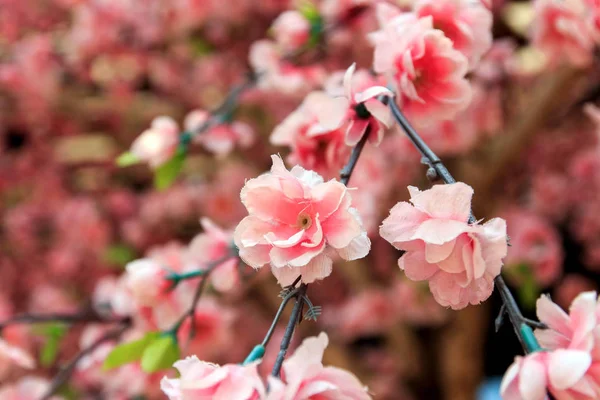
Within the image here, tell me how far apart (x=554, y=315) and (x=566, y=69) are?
1162 mm

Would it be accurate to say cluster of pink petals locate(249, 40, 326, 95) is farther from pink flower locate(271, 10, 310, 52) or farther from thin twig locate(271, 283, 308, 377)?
thin twig locate(271, 283, 308, 377)

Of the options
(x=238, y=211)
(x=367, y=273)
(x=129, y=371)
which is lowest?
(x=129, y=371)

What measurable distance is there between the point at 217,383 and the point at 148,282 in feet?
1.10

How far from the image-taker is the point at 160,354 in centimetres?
66

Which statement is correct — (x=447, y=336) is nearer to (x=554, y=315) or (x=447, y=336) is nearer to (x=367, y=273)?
(x=367, y=273)

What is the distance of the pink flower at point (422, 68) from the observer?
1.80 ft

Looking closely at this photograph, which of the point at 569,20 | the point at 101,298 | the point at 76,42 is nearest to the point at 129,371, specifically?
the point at 101,298

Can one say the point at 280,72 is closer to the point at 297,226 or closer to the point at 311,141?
the point at 311,141

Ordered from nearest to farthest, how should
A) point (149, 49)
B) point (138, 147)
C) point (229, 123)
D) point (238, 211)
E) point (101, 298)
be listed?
1. point (138, 147)
2. point (229, 123)
3. point (101, 298)
4. point (149, 49)
5. point (238, 211)

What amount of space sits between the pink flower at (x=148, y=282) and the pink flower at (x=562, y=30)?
622 mm

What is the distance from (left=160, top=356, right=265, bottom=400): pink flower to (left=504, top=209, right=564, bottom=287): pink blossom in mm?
1163

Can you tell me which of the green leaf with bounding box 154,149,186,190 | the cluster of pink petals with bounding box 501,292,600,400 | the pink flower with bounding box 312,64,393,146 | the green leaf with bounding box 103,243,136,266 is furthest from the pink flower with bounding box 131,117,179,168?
the green leaf with bounding box 103,243,136,266

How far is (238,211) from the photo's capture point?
210 centimetres

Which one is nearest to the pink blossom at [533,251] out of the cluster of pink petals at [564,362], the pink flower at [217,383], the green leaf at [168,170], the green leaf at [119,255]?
the green leaf at [168,170]
